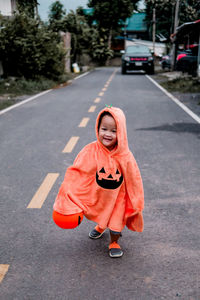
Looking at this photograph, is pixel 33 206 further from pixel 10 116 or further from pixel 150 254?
pixel 10 116

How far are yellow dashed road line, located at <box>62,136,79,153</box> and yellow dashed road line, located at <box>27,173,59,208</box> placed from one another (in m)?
1.28

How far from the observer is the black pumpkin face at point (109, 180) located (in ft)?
9.47

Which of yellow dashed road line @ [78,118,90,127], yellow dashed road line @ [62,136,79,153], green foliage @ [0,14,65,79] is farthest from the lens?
green foliage @ [0,14,65,79]

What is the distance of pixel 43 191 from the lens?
446cm

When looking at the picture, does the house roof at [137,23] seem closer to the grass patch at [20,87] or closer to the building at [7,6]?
the building at [7,6]

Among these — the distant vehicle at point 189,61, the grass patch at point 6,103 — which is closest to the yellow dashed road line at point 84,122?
the grass patch at point 6,103

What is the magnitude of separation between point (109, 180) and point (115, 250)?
2.03ft

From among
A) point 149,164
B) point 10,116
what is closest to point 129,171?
point 149,164

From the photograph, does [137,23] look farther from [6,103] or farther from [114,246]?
[114,246]

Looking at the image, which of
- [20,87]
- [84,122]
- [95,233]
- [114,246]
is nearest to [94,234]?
[95,233]

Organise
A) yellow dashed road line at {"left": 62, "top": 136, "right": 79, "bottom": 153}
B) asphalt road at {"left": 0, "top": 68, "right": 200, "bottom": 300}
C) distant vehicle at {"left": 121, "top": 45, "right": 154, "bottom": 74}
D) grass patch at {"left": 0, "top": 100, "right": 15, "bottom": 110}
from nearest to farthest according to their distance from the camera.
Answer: asphalt road at {"left": 0, "top": 68, "right": 200, "bottom": 300} < yellow dashed road line at {"left": 62, "top": 136, "right": 79, "bottom": 153} < grass patch at {"left": 0, "top": 100, "right": 15, "bottom": 110} < distant vehicle at {"left": 121, "top": 45, "right": 154, "bottom": 74}

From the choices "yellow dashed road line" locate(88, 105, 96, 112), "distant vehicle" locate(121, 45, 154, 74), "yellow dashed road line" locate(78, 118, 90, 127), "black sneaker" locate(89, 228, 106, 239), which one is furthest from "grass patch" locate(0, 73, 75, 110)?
"black sneaker" locate(89, 228, 106, 239)

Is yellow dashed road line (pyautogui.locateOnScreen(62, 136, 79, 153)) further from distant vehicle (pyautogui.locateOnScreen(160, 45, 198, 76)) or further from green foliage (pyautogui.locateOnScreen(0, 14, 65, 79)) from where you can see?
distant vehicle (pyautogui.locateOnScreen(160, 45, 198, 76))

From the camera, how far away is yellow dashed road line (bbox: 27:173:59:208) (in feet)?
13.4
